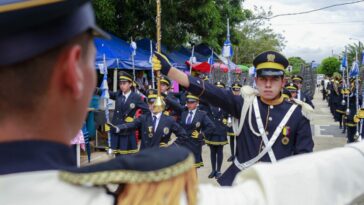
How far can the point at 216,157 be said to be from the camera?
8844 mm

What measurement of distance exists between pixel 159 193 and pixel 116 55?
459 inches

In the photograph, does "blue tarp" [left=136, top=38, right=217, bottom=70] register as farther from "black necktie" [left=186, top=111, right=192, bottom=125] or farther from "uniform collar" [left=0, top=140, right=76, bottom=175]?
"uniform collar" [left=0, top=140, right=76, bottom=175]

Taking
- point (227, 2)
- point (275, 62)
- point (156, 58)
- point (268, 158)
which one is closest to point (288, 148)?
point (268, 158)

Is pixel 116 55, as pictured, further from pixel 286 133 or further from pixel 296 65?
pixel 296 65

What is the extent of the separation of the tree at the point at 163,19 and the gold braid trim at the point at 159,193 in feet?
43.3

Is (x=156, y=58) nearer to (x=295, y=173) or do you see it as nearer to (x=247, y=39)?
(x=295, y=173)

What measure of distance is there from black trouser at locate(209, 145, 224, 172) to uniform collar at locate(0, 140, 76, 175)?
25.9 ft

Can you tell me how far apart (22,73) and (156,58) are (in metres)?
2.39

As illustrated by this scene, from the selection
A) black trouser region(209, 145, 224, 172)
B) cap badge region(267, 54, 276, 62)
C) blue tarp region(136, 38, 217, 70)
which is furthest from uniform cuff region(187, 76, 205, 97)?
blue tarp region(136, 38, 217, 70)

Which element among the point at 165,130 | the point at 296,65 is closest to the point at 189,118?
the point at 165,130

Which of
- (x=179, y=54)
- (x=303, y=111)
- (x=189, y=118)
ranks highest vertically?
(x=179, y=54)

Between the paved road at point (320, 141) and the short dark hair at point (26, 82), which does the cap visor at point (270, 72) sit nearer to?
the short dark hair at point (26, 82)

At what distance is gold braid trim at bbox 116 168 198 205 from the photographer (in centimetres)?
83

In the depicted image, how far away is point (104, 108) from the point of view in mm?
9297
